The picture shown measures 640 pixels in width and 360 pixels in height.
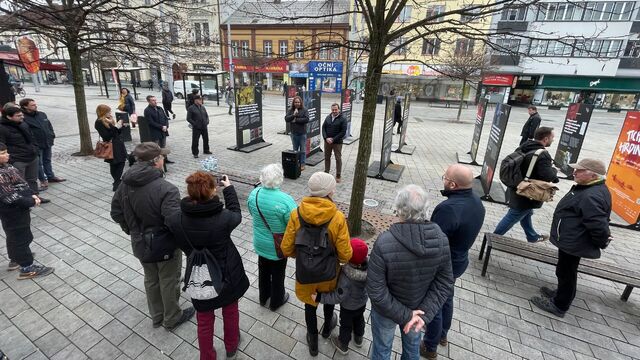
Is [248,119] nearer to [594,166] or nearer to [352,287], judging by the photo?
[352,287]

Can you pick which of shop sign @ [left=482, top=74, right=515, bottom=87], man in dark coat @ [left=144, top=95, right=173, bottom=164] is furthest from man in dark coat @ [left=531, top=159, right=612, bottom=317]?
shop sign @ [left=482, top=74, right=515, bottom=87]

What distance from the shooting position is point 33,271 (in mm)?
3564

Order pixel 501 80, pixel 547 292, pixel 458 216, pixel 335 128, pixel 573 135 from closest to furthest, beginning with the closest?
pixel 458 216 < pixel 547 292 < pixel 335 128 < pixel 573 135 < pixel 501 80

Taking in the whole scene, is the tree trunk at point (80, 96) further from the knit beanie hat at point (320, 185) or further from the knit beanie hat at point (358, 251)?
the knit beanie hat at point (358, 251)

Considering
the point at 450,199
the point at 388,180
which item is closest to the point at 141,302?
the point at 450,199

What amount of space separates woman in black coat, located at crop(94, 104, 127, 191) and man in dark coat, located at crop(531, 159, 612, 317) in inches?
278

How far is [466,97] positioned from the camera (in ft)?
120

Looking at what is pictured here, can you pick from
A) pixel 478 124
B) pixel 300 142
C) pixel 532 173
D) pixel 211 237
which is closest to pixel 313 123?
pixel 300 142

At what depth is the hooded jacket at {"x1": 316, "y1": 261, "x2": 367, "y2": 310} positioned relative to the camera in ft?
7.76

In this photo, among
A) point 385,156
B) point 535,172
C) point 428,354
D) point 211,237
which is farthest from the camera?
point 385,156

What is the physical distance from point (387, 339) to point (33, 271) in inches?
167

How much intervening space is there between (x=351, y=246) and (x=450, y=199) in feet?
3.07

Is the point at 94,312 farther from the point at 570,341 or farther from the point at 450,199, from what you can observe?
the point at 570,341

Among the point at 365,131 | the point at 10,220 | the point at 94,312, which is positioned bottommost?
the point at 94,312
